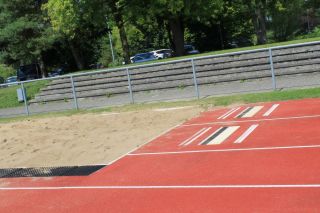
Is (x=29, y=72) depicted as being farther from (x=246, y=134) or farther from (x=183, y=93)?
(x=246, y=134)

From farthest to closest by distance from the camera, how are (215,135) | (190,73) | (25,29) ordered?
(25,29) → (190,73) → (215,135)

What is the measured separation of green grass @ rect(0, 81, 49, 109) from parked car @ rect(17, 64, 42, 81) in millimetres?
21660

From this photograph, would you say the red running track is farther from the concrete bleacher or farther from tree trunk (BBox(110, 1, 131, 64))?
tree trunk (BBox(110, 1, 131, 64))

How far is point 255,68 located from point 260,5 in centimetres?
2412

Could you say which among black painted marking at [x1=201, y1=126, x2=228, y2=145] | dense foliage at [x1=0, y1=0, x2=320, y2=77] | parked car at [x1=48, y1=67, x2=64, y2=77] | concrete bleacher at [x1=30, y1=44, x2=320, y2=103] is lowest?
black painted marking at [x1=201, y1=126, x2=228, y2=145]

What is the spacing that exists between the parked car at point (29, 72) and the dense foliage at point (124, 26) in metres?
1.14

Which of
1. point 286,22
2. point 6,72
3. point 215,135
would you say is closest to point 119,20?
point 215,135

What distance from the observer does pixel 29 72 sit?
47938 mm

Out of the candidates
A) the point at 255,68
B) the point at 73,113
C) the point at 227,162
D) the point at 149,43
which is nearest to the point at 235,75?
the point at 255,68

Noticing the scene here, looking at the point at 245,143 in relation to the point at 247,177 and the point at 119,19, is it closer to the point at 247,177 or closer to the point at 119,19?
the point at 247,177

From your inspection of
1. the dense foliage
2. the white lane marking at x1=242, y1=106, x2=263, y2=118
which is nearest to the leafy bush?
the dense foliage

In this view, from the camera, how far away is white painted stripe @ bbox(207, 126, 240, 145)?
1052cm

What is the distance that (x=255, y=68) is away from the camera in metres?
20.2

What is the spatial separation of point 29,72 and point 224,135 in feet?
130
